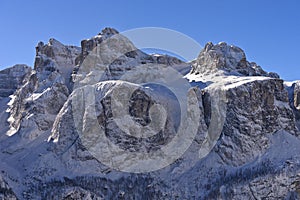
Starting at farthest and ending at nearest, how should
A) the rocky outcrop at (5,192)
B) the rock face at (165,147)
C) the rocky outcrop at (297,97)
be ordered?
the rocky outcrop at (297,97)
the rock face at (165,147)
the rocky outcrop at (5,192)

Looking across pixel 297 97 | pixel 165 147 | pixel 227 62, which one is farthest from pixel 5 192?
pixel 297 97

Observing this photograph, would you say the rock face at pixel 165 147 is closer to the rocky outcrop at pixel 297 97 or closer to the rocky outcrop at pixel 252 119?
the rocky outcrop at pixel 252 119

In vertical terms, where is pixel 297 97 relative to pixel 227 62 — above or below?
below

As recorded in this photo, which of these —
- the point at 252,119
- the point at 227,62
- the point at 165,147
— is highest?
the point at 227,62

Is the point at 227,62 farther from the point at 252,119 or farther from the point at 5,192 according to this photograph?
the point at 5,192

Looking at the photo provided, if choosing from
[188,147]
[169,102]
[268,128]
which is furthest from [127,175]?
[268,128]

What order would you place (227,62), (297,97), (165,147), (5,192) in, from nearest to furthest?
(5,192), (165,147), (297,97), (227,62)

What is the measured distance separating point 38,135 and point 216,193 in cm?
7466

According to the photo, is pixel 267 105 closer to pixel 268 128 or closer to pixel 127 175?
pixel 268 128

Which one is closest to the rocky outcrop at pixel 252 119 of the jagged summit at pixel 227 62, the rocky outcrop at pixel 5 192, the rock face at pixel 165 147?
the rock face at pixel 165 147

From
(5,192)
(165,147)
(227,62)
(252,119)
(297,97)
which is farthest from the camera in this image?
(227,62)

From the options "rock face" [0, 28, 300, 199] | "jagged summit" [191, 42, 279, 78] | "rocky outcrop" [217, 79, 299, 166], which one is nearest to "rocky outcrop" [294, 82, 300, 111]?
"jagged summit" [191, 42, 279, 78]

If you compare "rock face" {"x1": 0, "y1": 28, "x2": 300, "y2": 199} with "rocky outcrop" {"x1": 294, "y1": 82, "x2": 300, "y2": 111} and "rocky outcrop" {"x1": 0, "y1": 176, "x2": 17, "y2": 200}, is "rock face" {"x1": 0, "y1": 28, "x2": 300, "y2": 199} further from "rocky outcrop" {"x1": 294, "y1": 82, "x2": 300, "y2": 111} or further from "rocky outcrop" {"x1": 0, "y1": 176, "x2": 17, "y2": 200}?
"rocky outcrop" {"x1": 294, "y1": 82, "x2": 300, "y2": 111}

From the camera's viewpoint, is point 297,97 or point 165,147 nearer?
point 165,147
